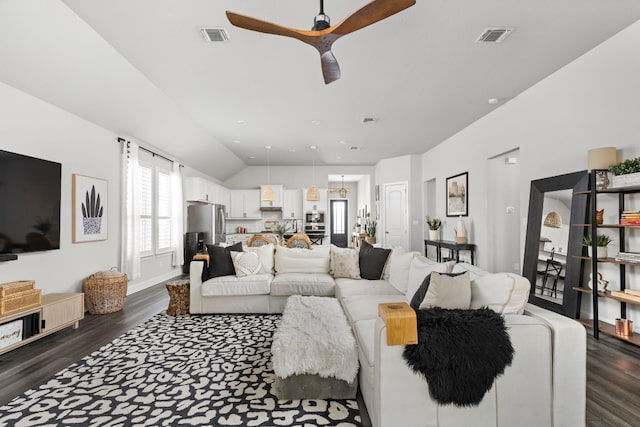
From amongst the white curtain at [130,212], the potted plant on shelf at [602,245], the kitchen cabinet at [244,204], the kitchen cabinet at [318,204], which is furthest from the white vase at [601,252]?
the kitchen cabinet at [244,204]

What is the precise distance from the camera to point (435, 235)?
24.0 feet

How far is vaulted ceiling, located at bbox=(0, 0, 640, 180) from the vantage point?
2637 mm

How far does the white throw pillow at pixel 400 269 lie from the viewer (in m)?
3.38

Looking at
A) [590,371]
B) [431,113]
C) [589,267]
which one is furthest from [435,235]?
[590,371]

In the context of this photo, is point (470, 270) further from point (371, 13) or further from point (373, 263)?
point (371, 13)

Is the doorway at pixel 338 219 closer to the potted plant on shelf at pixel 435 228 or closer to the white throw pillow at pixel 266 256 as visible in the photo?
the potted plant on shelf at pixel 435 228

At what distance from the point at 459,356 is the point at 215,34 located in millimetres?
3140

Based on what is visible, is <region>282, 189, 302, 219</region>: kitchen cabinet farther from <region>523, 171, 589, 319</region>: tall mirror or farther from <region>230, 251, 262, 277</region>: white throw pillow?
<region>523, 171, 589, 319</region>: tall mirror

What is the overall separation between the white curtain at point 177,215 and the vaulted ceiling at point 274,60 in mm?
1083

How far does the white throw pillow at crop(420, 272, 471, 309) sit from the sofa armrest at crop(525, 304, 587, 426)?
446 millimetres

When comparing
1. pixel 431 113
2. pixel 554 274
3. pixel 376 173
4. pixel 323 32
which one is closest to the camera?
pixel 323 32

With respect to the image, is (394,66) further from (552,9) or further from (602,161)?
(602,161)

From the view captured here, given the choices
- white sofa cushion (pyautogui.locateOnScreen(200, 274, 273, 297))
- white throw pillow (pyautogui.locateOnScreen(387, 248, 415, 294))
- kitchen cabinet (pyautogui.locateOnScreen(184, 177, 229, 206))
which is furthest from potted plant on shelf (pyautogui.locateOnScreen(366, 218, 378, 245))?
white sofa cushion (pyautogui.locateOnScreen(200, 274, 273, 297))

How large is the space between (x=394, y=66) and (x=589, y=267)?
3023mm
